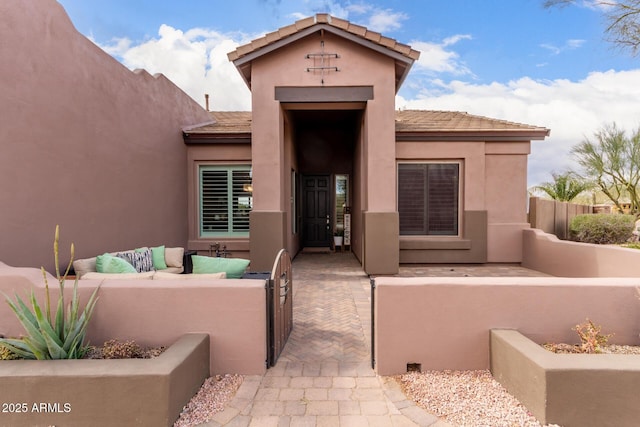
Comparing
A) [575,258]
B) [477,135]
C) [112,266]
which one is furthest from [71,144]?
[575,258]

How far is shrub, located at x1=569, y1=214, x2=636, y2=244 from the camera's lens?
7.55m

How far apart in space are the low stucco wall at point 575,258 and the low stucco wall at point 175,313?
7021 millimetres

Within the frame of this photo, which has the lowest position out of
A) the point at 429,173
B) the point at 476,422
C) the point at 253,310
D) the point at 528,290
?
the point at 476,422

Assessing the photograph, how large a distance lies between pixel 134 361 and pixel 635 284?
5.12 meters

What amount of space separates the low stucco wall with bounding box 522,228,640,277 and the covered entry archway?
575cm

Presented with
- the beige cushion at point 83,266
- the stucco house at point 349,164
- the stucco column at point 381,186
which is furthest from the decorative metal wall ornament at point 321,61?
the beige cushion at point 83,266

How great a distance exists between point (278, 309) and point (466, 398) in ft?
7.02

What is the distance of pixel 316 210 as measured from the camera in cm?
1181

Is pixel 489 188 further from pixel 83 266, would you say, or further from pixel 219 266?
pixel 83 266

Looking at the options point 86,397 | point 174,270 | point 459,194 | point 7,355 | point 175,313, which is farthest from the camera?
point 459,194

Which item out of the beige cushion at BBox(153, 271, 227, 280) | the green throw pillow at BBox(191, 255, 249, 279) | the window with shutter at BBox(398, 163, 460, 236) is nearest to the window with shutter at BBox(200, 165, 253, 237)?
the window with shutter at BBox(398, 163, 460, 236)

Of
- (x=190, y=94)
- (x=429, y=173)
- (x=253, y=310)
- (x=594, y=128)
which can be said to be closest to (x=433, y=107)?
(x=429, y=173)

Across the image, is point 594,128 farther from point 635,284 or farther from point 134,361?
point 134,361

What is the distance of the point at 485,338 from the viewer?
326 cm
